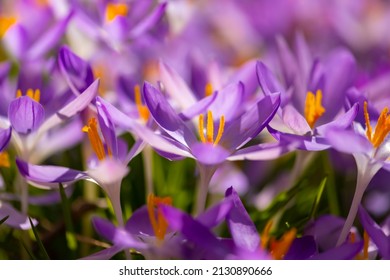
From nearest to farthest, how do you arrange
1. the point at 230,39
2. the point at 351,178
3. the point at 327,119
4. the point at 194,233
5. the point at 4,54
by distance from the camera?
the point at 194,233, the point at 327,119, the point at 351,178, the point at 4,54, the point at 230,39

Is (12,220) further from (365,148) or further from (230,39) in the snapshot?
(230,39)

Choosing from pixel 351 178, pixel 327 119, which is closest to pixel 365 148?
pixel 327 119

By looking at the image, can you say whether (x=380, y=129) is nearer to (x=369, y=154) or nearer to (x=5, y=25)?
(x=369, y=154)

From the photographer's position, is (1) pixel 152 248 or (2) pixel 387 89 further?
(2) pixel 387 89

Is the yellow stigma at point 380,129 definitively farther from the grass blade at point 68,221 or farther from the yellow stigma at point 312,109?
the grass blade at point 68,221

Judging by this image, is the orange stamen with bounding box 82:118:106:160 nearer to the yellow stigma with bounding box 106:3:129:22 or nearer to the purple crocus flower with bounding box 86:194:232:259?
the purple crocus flower with bounding box 86:194:232:259

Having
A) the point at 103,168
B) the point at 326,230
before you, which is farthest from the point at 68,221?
the point at 326,230

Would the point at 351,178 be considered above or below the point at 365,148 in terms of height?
below
